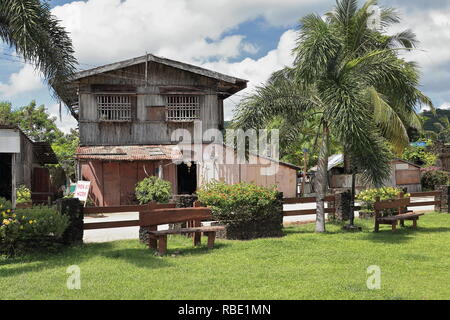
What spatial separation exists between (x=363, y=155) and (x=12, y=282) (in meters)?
8.39

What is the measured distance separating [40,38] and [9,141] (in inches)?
159

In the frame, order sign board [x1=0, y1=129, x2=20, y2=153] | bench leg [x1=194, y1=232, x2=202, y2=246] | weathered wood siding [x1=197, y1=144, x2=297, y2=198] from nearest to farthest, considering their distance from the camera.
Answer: bench leg [x1=194, y1=232, x2=202, y2=246] → sign board [x1=0, y1=129, x2=20, y2=153] → weathered wood siding [x1=197, y1=144, x2=297, y2=198]

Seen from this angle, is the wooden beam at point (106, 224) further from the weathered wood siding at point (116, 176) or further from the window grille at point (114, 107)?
the window grille at point (114, 107)

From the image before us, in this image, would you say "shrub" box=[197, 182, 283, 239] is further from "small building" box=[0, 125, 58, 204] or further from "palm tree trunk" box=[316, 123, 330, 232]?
"small building" box=[0, 125, 58, 204]

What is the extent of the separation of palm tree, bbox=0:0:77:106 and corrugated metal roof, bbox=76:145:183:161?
29.5ft

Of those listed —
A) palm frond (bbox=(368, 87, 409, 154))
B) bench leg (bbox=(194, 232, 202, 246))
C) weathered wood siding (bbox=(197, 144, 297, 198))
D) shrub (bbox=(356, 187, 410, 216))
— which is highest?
palm frond (bbox=(368, 87, 409, 154))

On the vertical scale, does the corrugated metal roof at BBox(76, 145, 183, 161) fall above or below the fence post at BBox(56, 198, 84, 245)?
above

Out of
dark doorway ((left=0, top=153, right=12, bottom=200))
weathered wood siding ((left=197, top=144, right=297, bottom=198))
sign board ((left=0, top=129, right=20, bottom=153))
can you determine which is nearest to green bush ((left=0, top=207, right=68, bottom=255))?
sign board ((left=0, top=129, right=20, bottom=153))

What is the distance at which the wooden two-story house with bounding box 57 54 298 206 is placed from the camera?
20.6 meters

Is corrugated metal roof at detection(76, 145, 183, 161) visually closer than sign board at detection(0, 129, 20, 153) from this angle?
No

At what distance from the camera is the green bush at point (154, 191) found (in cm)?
1788

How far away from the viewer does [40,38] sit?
9.77 m

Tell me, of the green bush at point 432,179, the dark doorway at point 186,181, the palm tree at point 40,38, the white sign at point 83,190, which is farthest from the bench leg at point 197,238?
the green bush at point 432,179

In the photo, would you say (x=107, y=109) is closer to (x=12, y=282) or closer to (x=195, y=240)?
(x=195, y=240)
